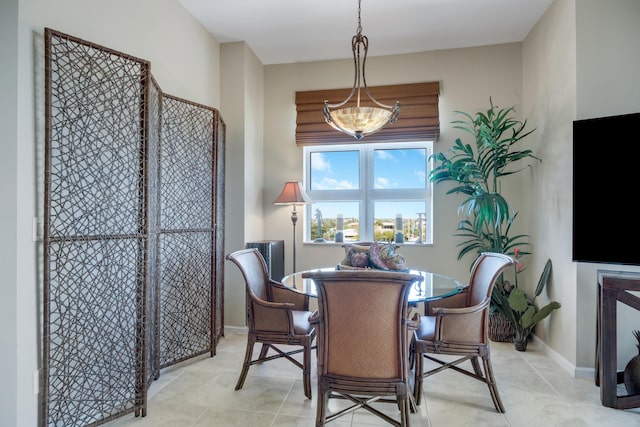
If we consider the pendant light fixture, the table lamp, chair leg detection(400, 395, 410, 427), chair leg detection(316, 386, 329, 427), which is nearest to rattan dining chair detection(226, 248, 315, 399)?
chair leg detection(316, 386, 329, 427)

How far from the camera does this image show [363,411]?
87.5 inches

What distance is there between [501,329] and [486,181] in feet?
4.94

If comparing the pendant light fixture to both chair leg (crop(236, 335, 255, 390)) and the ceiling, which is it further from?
chair leg (crop(236, 335, 255, 390))

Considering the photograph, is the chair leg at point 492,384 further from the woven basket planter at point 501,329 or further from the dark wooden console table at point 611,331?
the woven basket planter at point 501,329

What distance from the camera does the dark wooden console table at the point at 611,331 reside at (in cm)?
225

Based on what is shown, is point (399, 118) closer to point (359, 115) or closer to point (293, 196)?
point (293, 196)

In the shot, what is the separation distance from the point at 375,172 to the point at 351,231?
2.55 ft

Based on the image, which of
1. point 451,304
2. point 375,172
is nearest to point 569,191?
point 451,304

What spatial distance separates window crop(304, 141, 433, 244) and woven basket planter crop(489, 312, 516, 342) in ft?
3.40

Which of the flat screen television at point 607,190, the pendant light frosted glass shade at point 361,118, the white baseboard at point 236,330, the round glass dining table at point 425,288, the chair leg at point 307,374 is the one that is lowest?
the white baseboard at point 236,330

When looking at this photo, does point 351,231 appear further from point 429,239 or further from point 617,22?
point 617,22

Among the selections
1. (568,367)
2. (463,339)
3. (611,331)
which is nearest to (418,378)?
(463,339)

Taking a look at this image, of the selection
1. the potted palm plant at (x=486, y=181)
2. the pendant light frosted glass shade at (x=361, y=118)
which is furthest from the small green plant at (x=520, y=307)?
the pendant light frosted glass shade at (x=361, y=118)

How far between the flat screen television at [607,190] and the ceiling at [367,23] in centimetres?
148
